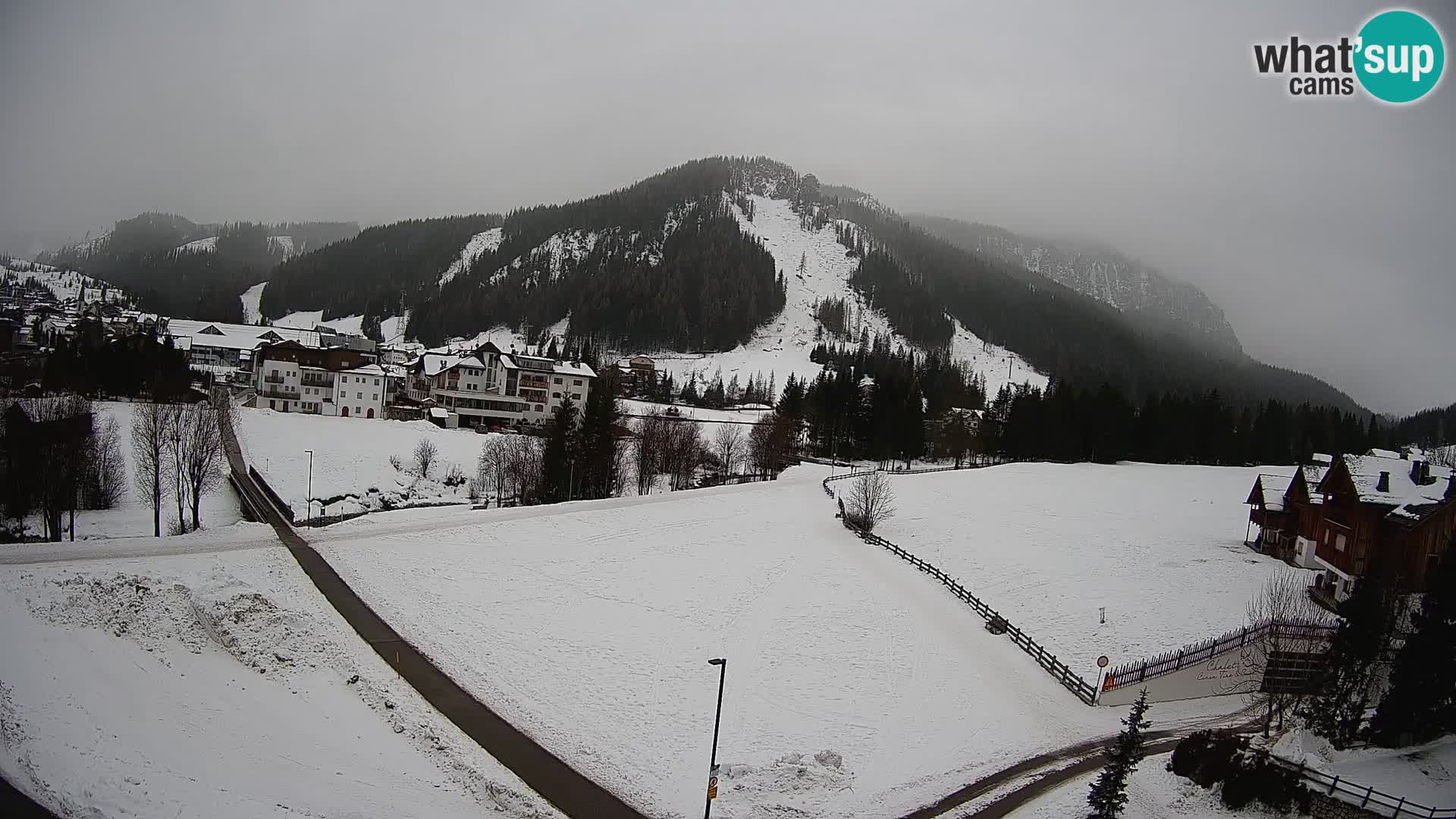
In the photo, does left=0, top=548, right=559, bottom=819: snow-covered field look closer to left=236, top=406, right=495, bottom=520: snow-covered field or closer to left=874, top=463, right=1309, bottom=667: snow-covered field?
left=236, top=406, right=495, bottom=520: snow-covered field

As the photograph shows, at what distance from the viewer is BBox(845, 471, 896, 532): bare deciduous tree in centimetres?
4578

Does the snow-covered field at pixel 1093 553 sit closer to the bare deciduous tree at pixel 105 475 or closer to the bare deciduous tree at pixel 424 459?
the bare deciduous tree at pixel 424 459

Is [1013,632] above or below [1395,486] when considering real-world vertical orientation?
below

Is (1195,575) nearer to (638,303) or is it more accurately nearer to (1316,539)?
(1316,539)

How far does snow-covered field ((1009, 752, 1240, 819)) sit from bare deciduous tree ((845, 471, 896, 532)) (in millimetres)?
25682

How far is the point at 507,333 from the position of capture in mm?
187250

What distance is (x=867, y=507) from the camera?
45844mm

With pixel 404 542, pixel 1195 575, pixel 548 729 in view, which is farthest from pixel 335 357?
pixel 1195 575

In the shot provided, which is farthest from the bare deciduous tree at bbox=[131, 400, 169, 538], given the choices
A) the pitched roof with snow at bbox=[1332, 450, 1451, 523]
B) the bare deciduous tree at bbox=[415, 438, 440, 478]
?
the pitched roof with snow at bbox=[1332, 450, 1451, 523]

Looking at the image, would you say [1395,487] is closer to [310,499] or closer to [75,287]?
[310,499]

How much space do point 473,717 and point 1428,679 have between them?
88.8 feet

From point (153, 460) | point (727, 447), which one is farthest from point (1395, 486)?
point (153, 460)

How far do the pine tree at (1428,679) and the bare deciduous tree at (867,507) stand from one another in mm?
27671

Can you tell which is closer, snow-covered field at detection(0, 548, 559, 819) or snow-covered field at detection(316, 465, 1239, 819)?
snow-covered field at detection(0, 548, 559, 819)
